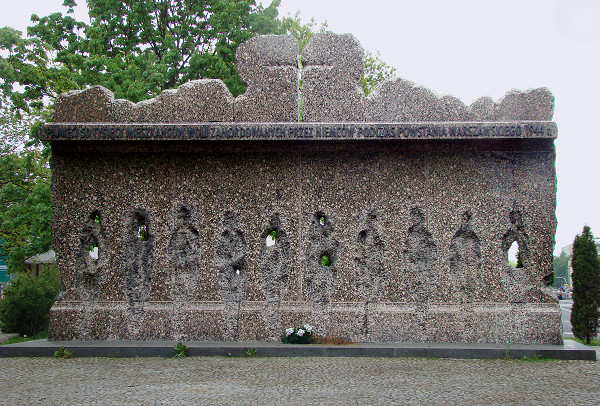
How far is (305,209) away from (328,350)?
8.01ft

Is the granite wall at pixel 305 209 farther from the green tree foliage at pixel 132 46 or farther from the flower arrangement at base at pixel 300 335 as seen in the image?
the green tree foliage at pixel 132 46

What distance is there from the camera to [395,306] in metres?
8.80

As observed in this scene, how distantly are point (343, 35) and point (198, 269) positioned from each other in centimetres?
505

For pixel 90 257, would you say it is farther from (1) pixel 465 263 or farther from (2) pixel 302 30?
(2) pixel 302 30

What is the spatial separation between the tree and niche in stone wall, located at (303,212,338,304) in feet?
19.3

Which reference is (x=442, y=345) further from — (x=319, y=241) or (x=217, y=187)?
(x=217, y=187)

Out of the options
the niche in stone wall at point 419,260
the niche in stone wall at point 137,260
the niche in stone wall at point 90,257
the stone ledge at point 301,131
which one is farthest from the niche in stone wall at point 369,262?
the niche in stone wall at point 90,257

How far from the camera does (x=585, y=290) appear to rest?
11.3 m

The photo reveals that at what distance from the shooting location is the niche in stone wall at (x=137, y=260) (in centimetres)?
898

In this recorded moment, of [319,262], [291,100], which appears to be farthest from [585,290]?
[291,100]

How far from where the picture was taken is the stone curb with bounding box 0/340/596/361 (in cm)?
794

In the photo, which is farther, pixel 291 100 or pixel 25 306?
pixel 25 306

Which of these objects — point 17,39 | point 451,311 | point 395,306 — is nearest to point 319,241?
point 395,306

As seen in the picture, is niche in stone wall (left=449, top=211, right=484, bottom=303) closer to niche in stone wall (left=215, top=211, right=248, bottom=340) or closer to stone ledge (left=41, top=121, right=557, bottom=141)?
stone ledge (left=41, top=121, right=557, bottom=141)
